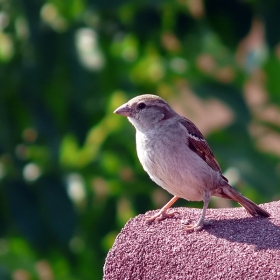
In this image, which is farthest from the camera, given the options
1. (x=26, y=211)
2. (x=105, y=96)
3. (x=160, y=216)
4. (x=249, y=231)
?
(x=105, y=96)

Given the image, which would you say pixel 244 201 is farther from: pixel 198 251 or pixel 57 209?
pixel 57 209

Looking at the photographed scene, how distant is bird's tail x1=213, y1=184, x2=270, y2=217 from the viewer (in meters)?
4.29

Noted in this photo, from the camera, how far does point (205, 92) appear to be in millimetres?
8156

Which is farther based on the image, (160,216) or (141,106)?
(141,106)

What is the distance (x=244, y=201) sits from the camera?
4.41m

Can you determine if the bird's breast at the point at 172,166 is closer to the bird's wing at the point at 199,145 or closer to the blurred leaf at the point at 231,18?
the bird's wing at the point at 199,145

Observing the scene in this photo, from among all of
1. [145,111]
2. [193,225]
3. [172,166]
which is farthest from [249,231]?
[145,111]

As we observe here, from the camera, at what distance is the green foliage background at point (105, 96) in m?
7.77

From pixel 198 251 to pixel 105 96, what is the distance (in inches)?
184

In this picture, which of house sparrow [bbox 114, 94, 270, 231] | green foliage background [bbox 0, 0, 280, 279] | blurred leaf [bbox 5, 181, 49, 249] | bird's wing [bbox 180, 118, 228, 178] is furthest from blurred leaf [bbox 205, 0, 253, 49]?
bird's wing [bbox 180, 118, 228, 178]

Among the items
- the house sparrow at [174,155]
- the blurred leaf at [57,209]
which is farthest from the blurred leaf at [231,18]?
the house sparrow at [174,155]

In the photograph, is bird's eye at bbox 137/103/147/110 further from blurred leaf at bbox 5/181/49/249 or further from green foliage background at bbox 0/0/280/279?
blurred leaf at bbox 5/181/49/249

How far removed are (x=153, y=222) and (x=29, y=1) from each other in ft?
11.2

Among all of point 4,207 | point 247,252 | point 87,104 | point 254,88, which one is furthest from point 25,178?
point 247,252
